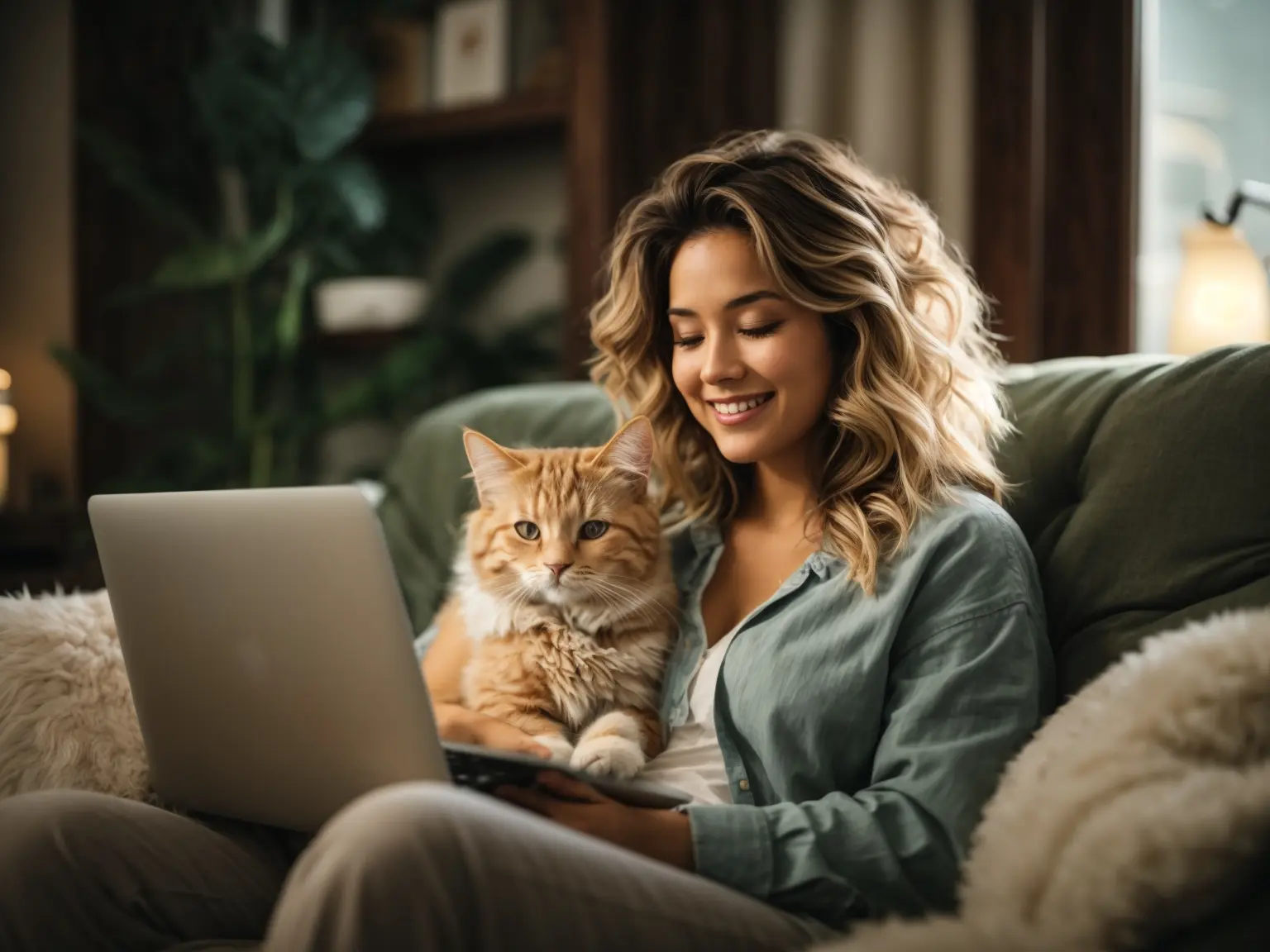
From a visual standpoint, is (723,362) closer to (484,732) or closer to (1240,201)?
(484,732)

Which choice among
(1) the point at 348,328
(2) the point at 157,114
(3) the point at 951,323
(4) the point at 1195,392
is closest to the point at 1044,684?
(4) the point at 1195,392

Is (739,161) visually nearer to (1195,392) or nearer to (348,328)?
(1195,392)

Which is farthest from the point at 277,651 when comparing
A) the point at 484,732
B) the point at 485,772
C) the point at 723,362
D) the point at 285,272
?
the point at 285,272

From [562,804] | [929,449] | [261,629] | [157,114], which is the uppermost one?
[157,114]

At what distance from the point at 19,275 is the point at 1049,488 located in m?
3.22

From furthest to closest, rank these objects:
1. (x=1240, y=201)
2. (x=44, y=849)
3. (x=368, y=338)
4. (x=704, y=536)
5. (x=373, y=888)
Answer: (x=368, y=338) < (x=1240, y=201) < (x=704, y=536) < (x=44, y=849) < (x=373, y=888)

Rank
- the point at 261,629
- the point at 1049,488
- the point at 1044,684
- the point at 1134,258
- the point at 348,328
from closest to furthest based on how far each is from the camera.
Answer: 1. the point at 261,629
2. the point at 1044,684
3. the point at 1049,488
4. the point at 1134,258
5. the point at 348,328

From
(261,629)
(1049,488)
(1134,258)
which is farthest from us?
(1134,258)

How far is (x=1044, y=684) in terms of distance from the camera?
138 cm

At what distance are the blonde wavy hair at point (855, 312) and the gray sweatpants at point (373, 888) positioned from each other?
47cm

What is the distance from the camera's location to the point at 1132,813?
1051 mm

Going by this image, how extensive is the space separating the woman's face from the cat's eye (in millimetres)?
194

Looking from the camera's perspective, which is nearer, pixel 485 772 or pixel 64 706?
pixel 485 772

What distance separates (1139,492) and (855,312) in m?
0.43
